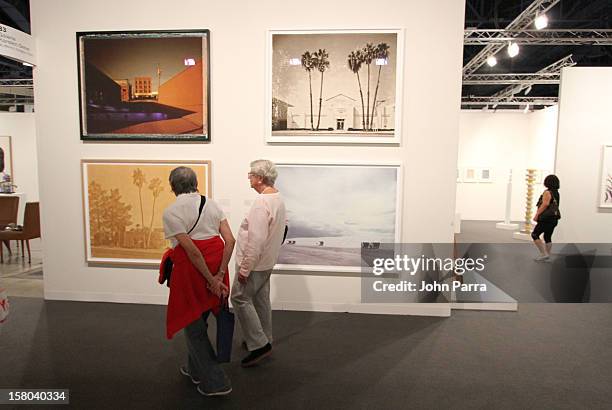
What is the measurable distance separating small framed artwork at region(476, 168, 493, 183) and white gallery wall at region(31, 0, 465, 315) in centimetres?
1043

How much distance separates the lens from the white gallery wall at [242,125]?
4.55 metres

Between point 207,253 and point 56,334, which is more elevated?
point 207,253

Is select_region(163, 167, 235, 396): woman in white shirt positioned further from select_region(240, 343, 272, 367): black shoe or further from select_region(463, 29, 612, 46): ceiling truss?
select_region(463, 29, 612, 46): ceiling truss

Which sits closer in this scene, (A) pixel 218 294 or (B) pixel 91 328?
(A) pixel 218 294

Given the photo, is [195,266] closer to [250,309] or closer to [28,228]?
[250,309]

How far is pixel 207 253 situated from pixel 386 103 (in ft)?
9.13

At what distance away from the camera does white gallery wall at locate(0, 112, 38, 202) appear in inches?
489

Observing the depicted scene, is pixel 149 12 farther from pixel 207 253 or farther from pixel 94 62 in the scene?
pixel 207 253

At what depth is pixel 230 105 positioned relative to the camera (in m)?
4.80

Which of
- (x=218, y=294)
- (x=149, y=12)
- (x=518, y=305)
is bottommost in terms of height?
(x=518, y=305)

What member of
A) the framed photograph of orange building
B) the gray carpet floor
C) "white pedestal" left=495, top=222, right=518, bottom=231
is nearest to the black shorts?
the gray carpet floor

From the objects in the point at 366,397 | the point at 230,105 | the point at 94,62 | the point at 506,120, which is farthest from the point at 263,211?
the point at 506,120

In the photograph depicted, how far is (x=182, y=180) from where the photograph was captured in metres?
2.87

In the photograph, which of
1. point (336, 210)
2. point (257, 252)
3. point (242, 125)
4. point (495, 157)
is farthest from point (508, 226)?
point (257, 252)
